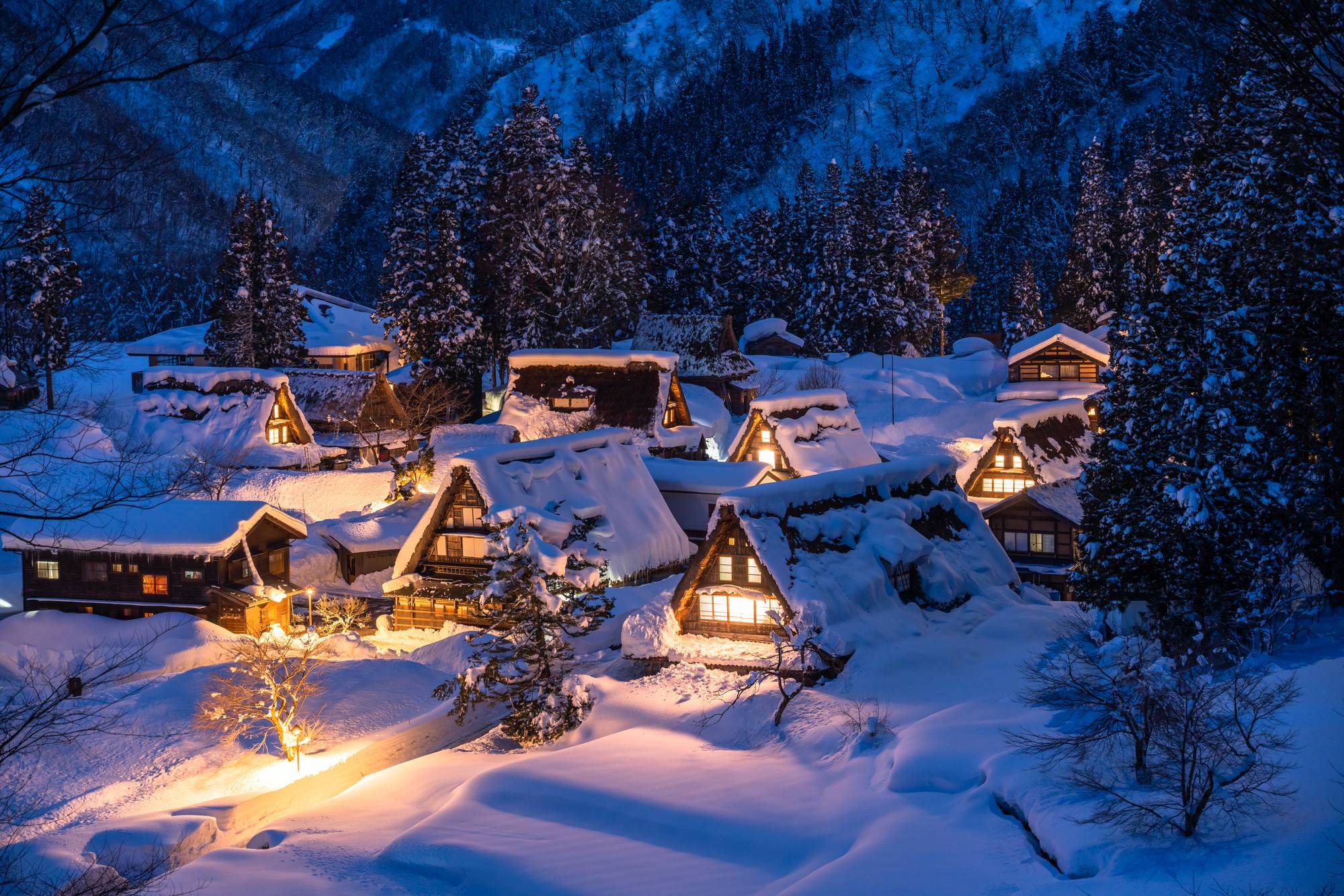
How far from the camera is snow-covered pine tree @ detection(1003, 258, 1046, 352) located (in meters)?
63.0

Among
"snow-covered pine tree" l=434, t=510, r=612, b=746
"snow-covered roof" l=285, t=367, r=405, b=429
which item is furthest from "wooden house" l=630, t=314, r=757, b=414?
"snow-covered pine tree" l=434, t=510, r=612, b=746

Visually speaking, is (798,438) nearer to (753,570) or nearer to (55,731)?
(753,570)

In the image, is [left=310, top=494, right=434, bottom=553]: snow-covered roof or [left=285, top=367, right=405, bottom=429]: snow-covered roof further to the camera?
[left=285, top=367, right=405, bottom=429]: snow-covered roof

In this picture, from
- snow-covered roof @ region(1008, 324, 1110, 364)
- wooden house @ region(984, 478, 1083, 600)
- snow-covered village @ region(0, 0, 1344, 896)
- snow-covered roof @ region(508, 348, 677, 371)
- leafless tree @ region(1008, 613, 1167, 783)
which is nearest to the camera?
snow-covered village @ region(0, 0, 1344, 896)

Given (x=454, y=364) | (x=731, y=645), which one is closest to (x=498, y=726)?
(x=731, y=645)

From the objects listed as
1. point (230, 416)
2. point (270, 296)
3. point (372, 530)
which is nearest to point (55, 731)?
point (372, 530)

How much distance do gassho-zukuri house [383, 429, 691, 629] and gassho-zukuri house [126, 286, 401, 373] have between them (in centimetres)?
2636

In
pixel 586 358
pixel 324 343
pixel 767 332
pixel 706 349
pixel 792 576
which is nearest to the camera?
pixel 792 576

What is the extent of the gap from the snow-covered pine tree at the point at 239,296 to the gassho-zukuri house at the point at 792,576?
36247 mm

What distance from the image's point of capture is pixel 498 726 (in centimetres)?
2197

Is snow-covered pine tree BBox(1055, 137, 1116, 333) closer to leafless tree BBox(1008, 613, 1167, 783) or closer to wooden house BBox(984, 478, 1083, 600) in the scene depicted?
wooden house BBox(984, 478, 1083, 600)

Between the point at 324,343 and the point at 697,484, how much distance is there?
32.6 m

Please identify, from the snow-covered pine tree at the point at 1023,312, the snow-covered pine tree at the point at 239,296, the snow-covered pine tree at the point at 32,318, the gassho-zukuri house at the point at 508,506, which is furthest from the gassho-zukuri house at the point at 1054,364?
the snow-covered pine tree at the point at 32,318

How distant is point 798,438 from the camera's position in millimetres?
37656
